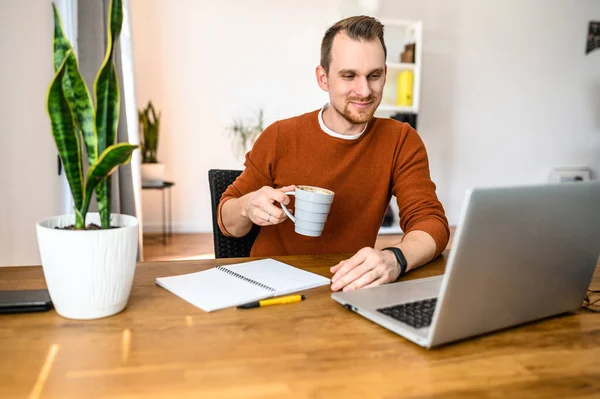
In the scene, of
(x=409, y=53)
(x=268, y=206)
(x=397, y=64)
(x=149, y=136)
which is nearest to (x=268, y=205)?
(x=268, y=206)

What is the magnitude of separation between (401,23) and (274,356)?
424cm

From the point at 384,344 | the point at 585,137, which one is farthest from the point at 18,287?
the point at 585,137

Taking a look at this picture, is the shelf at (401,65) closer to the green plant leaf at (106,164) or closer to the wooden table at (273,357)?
the wooden table at (273,357)

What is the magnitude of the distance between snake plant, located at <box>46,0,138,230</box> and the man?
62 cm

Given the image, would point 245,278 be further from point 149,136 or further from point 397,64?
point 397,64

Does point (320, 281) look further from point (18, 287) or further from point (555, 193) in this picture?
point (18, 287)

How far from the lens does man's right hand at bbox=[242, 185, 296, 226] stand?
121 centimetres

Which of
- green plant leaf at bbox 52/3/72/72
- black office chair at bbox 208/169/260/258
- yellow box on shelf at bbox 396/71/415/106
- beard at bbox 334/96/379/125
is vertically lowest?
black office chair at bbox 208/169/260/258

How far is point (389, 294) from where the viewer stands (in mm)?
956

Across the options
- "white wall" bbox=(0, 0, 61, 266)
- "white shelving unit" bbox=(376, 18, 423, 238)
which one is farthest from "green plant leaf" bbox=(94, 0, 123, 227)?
"white shelving unit" bbox=(376, 18, 423, 238)

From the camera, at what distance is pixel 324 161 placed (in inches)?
64.3

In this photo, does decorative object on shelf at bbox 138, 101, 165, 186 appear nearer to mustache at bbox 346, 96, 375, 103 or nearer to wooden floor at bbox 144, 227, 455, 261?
wooden floor at bbox 144, 227, 455, 261

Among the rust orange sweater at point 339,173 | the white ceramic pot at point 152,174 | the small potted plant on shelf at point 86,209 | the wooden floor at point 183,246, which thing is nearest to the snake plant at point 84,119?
the small potted plant on shelf at point 86,209

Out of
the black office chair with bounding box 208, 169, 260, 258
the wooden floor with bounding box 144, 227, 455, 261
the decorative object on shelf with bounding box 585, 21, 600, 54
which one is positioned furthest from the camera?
the decorative object on shelf with bounding box 585, 21, 600, 54
